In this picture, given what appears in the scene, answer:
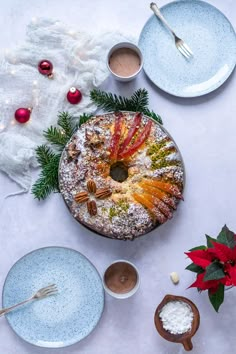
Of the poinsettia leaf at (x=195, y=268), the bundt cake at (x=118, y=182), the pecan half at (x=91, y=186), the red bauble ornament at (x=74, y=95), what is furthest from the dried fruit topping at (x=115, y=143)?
the poinsettia leaf at (x=195, y=268)

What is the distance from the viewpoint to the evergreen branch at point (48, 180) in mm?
2441

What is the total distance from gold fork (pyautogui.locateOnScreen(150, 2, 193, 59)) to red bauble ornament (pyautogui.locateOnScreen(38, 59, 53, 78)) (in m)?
0.45

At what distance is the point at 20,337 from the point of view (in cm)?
245

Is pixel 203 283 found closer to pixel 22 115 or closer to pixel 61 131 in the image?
pixel 61 131

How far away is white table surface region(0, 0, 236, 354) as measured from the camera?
2473mm

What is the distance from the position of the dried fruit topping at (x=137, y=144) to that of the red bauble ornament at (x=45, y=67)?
436 millimetres

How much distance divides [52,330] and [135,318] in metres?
0.31

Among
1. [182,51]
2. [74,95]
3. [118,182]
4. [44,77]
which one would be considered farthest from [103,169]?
[182,51]

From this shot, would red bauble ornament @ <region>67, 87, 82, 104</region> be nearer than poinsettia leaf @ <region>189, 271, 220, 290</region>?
No

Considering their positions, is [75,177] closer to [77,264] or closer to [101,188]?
[101,188]

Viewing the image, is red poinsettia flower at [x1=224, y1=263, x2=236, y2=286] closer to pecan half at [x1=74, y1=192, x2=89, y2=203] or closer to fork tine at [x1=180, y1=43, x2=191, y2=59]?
pecan half at [x1=74, y1=192, x2=89, y2=203]

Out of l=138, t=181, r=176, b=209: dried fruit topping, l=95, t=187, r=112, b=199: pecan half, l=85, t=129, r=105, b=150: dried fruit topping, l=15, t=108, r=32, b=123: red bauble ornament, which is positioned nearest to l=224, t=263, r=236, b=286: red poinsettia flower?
l=138, t=181, r=176, b=209: dried fruit topping

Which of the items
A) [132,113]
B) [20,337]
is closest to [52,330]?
[20,337]

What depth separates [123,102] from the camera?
8.15 ft
